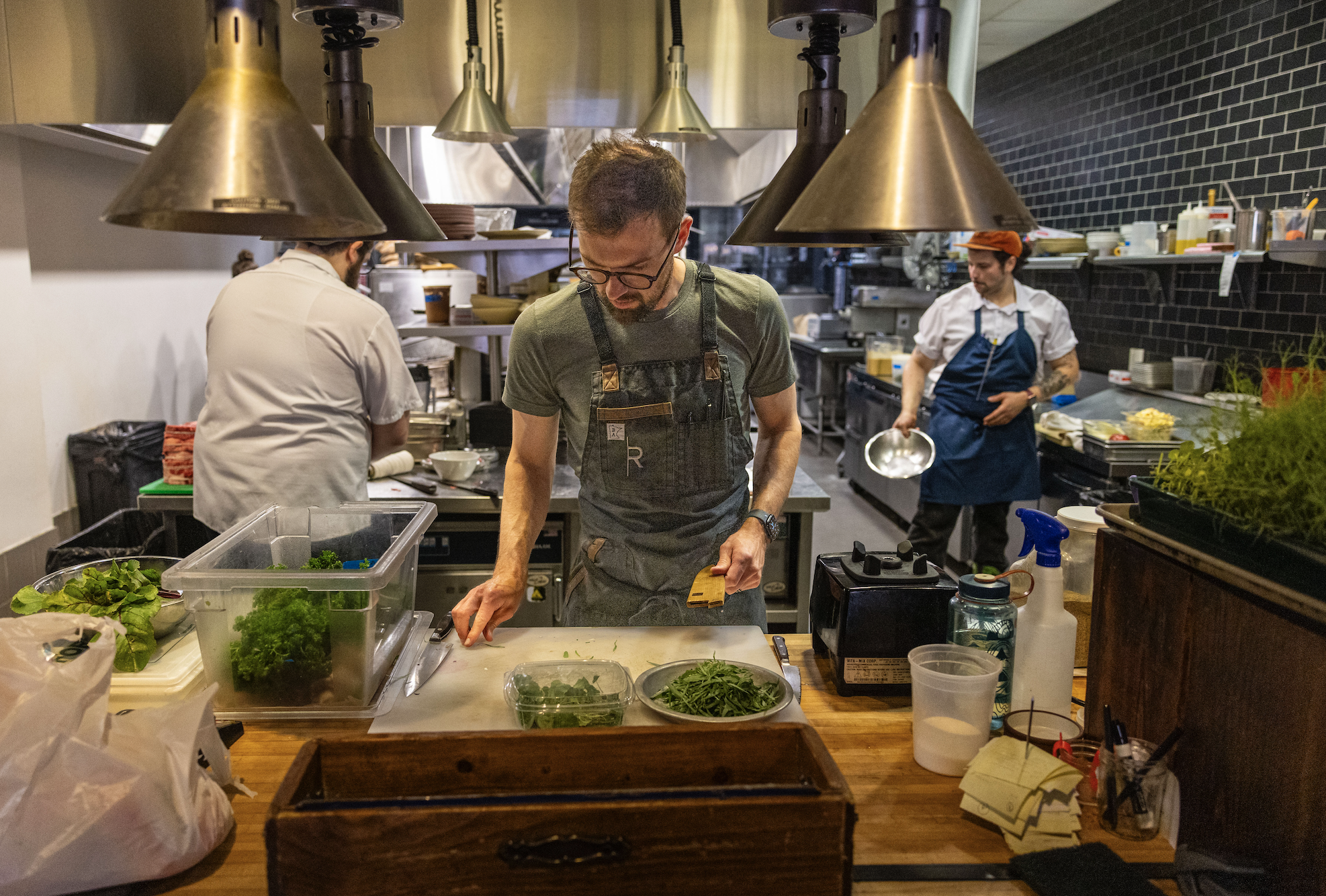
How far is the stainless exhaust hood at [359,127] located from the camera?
1.46 m

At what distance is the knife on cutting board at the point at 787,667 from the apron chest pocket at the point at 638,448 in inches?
17.4

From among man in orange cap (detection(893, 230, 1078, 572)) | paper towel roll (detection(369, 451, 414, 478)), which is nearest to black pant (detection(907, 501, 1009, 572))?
man in orange cap (detection(893, 230, 1078, 572))

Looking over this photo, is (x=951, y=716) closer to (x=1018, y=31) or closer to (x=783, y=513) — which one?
(x=783, y=513)

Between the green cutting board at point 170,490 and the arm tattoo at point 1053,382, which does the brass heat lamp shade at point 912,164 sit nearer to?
the green cutting board at point 170,490

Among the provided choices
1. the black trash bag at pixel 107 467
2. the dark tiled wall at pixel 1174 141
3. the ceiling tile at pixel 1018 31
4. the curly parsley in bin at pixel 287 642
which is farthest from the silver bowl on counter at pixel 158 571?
the ceiling tile at pixel 1018 31

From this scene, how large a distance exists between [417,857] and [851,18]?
1.33 metres

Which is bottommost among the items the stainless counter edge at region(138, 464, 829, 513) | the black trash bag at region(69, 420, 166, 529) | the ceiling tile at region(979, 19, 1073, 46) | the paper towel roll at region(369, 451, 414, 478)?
the black trash bag at region(69, 420, 166, 529)

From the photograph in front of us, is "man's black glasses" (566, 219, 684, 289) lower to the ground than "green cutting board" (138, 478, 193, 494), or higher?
higher

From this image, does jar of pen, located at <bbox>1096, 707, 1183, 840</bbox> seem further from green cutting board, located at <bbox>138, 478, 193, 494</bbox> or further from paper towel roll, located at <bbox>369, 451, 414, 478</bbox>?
green cutting board, located at <bbox>138, 478, 193, 494</bbox>

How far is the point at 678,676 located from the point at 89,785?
2.78 ft

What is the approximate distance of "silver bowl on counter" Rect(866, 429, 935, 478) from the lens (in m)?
4.53

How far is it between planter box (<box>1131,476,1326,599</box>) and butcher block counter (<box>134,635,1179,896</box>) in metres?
0.40

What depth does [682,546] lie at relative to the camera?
208 centimetres

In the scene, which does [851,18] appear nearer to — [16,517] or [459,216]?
[459,216]
